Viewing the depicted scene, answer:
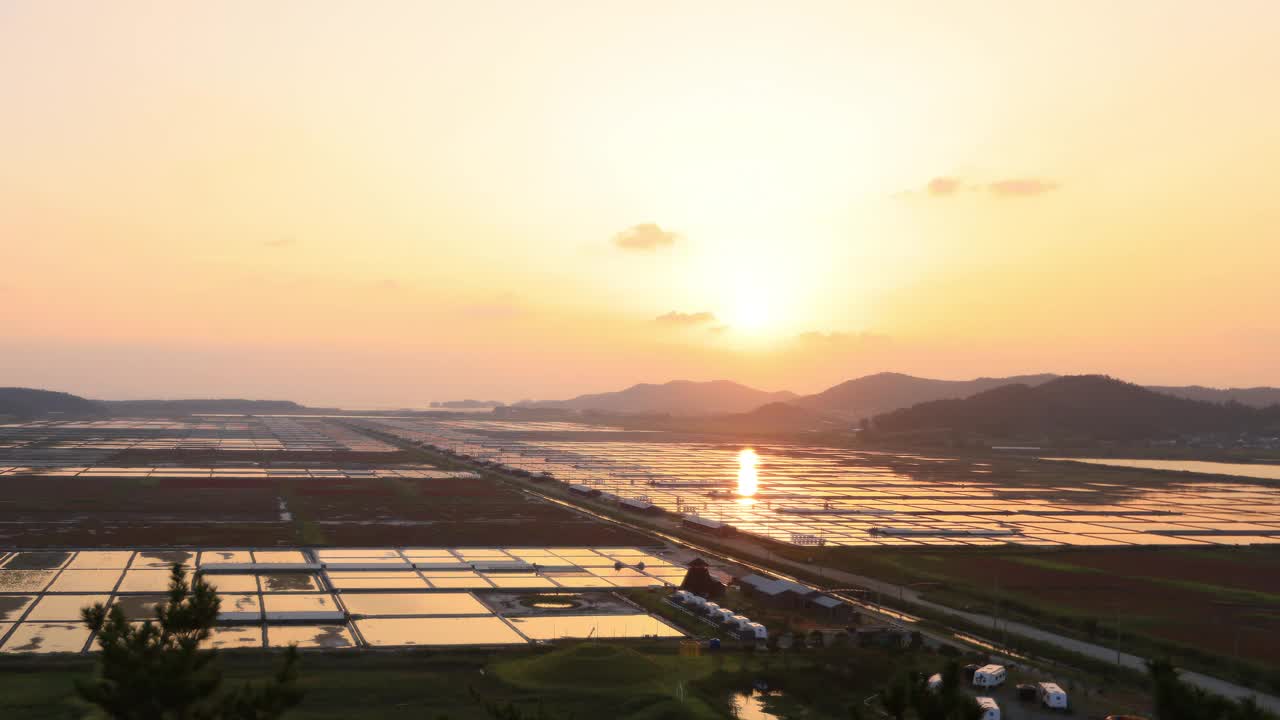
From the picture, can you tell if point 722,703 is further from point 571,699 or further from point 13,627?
point 13,627

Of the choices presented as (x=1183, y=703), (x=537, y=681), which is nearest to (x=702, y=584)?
(x=537, y=681)

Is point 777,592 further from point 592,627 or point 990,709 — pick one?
point 990,709

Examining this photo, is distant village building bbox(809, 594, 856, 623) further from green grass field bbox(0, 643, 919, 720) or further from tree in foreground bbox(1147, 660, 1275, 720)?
tree in foreground bbox(1147, 660, 1275, 720)

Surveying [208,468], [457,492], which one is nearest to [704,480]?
[457,492]

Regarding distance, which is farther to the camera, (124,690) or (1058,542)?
(1058,542)

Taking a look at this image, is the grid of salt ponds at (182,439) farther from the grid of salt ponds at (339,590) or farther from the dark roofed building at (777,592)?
the dark roofed building at (777,592)

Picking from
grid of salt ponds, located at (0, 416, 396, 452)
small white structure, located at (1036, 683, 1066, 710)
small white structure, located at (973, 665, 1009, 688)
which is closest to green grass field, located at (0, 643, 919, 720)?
small white structure, located at (973, 665, 1009, 688)
